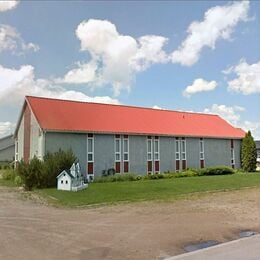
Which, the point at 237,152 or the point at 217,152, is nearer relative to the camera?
the point at 217,152

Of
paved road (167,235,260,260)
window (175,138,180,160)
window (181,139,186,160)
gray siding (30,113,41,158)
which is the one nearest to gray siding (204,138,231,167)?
window (181,139,186,160)

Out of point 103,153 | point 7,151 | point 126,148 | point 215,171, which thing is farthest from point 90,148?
point 7,151

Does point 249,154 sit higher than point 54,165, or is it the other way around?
point 249,154

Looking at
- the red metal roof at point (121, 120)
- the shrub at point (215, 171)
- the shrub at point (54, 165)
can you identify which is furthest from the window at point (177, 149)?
the shrub at point (54, 165)

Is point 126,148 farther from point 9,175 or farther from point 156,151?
point 9,175

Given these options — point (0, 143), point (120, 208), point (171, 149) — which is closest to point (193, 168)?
point (171, 149)

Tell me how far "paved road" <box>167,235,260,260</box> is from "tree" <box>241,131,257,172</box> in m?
29.8

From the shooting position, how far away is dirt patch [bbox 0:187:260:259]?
26.5 ft

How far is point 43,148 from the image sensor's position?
26.5 metres

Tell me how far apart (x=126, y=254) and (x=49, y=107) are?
2363 cm

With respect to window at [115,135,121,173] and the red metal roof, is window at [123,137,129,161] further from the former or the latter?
the red metal roof

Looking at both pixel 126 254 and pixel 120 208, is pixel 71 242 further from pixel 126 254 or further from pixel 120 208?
pixel 120 208

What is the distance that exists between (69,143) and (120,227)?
58.7ft

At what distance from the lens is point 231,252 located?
8008mm
